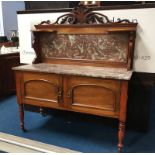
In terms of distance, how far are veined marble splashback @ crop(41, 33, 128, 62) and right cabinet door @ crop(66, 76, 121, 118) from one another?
41 cm

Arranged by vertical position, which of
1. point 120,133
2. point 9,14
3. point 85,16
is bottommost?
point 120,133

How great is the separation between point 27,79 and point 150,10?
4.55 feet

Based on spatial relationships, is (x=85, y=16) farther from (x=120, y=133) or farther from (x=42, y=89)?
(x=120, y=133)

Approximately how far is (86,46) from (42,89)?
66 centimetres

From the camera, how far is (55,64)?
2.24 m

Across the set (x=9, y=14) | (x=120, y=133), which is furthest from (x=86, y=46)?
(x=9, y=14)

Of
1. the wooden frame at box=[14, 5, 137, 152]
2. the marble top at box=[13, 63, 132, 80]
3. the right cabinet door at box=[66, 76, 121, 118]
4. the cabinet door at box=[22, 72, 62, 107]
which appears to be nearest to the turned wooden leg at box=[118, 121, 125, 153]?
the wooden frame at box=[14, 5, 137, 152]

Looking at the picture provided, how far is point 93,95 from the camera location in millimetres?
1788

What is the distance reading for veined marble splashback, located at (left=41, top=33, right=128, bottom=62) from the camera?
1.98 metres

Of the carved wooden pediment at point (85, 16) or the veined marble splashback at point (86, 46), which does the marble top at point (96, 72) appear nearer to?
the veined marble splashback at point (86, 46)

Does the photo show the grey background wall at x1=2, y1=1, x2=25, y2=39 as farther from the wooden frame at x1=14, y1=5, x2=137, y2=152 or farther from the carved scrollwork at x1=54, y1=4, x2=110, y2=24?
the carved scrollwork at x1=54, y1=4, x2=110, y2=24

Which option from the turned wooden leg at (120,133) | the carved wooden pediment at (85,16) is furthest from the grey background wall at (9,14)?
the turned wooden leg at (120,133)

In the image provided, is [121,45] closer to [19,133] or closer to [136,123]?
[136,123]

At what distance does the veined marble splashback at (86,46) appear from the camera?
1982 millimetres
